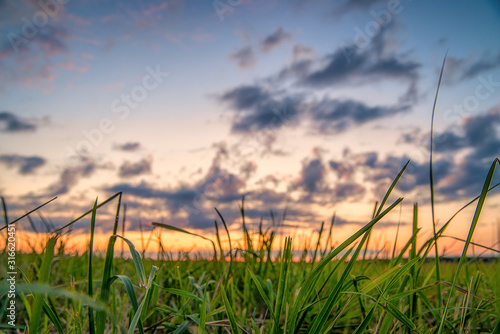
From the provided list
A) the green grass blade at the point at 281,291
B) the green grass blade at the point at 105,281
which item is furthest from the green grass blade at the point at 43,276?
the green grass blade at the point at 281,291

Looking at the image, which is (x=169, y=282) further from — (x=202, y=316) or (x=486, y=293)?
(x=486, y=293)

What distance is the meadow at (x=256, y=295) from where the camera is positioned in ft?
4.00

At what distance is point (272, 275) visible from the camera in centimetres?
294

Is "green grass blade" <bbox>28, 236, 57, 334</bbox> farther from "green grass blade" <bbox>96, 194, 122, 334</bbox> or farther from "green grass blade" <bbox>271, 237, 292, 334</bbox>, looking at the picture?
"green grass blade" <bbox>271, 237, 292, 334</bbox>

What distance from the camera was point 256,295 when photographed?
2.62 metres

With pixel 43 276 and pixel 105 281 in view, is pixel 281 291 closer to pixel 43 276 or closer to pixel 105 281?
pixel 105 281

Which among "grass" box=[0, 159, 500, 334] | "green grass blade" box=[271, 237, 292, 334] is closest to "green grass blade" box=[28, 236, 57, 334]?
"grass" box=[0, 159, 500, 334]

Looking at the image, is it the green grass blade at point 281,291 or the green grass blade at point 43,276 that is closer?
the green grass blade at point 43,276

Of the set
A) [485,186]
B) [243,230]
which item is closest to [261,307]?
[243,230]

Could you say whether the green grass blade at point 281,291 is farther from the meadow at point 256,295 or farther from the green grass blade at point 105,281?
the green grass blade at point 105,281

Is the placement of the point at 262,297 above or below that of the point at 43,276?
below

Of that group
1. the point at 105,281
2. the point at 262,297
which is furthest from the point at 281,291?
the point at 105,281

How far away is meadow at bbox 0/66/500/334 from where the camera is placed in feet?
4.00

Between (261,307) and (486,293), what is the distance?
77.9 inches
